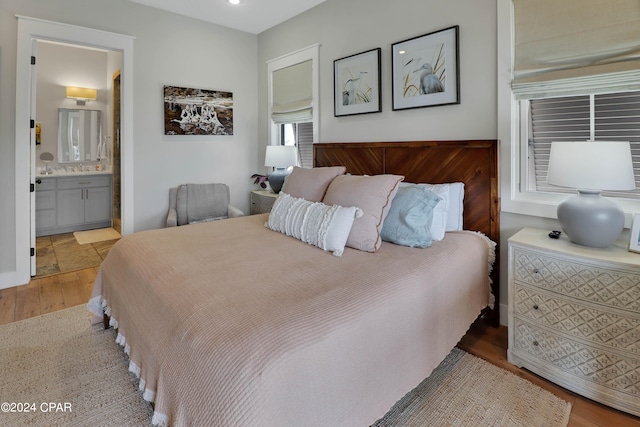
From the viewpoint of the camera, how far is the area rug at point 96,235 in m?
4.91

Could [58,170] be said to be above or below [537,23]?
below

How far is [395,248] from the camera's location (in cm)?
203

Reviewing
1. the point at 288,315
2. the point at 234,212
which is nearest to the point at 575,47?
the point at 288,315

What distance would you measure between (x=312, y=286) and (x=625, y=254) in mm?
1557

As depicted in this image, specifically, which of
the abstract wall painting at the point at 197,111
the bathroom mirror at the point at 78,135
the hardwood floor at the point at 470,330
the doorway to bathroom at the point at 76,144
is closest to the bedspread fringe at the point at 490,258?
the hardwood floor at the point at 470,330

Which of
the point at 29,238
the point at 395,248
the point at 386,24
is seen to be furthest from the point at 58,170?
the point at 395,248

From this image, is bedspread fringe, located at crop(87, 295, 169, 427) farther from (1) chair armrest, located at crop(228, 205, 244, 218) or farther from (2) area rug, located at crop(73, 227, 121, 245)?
(2) area rug, located at crop(73, 227, 121, 245)

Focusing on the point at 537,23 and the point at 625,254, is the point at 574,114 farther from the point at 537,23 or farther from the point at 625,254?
the point at 625,254

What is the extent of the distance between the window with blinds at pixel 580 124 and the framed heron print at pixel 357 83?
4.26 feet

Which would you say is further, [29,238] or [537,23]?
[29,238]

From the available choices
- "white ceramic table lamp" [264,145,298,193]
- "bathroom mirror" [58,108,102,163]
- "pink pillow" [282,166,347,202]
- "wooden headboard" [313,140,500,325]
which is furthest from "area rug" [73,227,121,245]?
"wooden headboard" [313,140,500,325]

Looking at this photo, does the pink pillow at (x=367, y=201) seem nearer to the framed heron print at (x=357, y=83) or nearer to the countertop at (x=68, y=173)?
the framed heron print at (x=357, y=83)

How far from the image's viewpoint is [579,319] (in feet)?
5.58

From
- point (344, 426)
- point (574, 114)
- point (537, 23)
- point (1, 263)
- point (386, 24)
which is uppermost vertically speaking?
point (386, 24)
